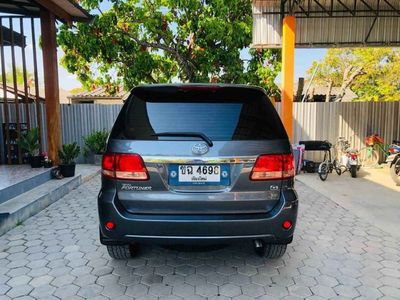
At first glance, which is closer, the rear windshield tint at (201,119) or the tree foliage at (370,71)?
the rear windshield tint at (201,119)

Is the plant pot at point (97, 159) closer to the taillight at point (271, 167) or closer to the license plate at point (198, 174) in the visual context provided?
the license plate at point (198, 174)

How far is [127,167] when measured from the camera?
2510 mm

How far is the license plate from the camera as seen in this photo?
249 cm

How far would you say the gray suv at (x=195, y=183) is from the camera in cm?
247

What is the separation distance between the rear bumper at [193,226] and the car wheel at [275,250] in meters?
0.59

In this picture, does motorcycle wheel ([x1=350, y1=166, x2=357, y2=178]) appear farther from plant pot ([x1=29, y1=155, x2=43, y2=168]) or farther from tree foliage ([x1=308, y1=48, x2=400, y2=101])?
tree foliage ([x1=308, y1=48, x2=400, y2=101])

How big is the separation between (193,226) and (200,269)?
827 mm

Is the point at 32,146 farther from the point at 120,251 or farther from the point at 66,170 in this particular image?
the point at 120,251

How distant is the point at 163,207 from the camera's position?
2480 millimetres

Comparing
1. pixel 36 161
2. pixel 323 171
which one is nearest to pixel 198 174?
pixel 36 161

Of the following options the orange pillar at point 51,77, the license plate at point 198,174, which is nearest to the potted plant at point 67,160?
the orange pillar at point 51,77

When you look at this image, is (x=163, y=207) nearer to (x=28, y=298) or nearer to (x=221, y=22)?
(x=28, y=298)

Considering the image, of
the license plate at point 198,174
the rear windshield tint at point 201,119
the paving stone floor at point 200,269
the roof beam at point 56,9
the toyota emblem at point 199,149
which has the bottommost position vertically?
the paving stone floor at point 200,269

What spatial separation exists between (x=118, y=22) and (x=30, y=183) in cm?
764
